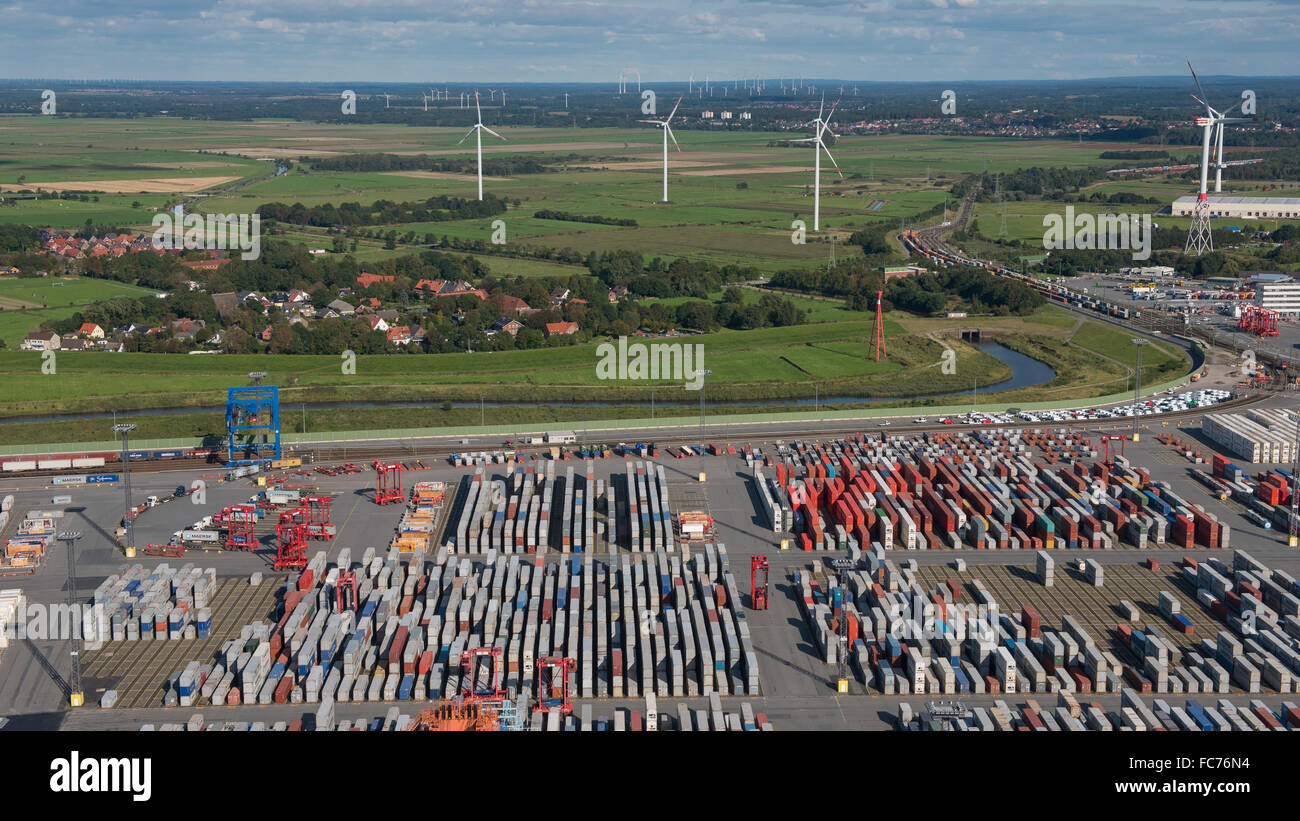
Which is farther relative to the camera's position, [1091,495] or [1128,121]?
[1128,121]

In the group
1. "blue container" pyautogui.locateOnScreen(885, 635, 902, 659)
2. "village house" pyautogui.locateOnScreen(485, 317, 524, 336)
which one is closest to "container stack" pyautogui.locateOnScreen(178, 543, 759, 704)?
"blue container" pyautogui.locateOnScreen(885, 635, 902, 659)

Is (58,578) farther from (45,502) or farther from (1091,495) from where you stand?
(1091,495)

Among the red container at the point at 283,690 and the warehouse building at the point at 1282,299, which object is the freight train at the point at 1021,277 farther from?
the red container at the point at 283,690

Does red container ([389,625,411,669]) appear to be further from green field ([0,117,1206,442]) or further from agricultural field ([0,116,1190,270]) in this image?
agricultural field ([0,116,1190,270])

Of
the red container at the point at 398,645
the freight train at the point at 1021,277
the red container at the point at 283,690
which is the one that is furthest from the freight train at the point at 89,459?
the freight train at the point at 1021,277
